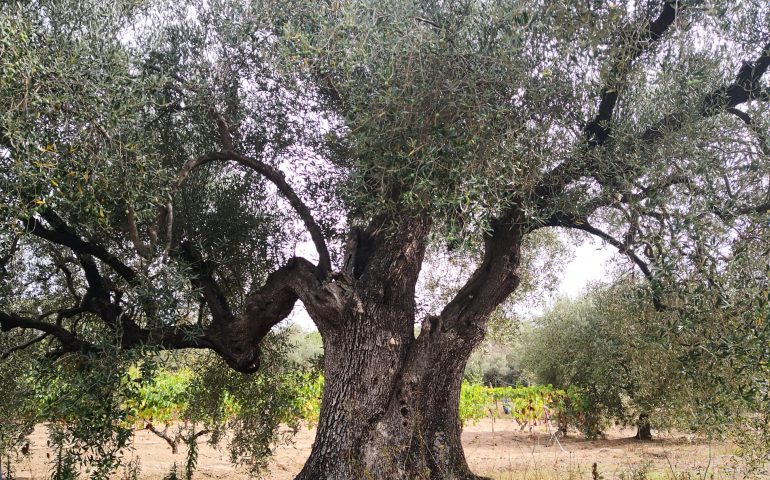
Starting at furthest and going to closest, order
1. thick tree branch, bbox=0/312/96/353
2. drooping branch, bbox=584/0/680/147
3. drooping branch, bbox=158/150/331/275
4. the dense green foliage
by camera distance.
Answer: thick tree branch, bbox=0/312/96/353
drooping branch, bbox=158/150/331/275
drooping branch, bbox=584/0/680/147
the dense green foliage

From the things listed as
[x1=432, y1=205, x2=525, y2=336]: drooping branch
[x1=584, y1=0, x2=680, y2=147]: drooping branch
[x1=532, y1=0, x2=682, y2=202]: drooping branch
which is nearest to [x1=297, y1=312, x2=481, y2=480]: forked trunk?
[x1=432, y1=205, x2=525, y2=336]: drooping branch

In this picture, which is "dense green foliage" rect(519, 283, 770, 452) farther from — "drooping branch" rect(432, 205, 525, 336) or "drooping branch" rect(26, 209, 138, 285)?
"drooping branch" rect(26, 209, 138, 285)

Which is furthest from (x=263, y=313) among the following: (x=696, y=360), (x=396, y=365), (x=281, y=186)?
(x=696, y=360)

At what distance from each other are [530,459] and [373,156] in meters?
10.9

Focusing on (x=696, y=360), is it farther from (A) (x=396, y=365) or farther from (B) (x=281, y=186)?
(B) (x=281, y=186)

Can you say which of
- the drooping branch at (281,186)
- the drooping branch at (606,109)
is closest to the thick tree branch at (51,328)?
the drooping branch at (281,186)

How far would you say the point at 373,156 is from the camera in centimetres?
654

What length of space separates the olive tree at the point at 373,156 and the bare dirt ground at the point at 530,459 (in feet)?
11.1

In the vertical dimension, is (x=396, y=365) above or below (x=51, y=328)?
below

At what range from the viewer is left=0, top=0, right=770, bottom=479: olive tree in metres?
6.01

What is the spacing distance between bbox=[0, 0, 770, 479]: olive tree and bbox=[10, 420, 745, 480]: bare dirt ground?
11.1 feet

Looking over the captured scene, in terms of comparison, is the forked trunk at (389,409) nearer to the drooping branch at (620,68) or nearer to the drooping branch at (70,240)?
the drooping branch at (70,240)

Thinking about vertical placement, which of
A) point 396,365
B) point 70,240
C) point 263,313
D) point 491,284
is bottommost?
point 396,365

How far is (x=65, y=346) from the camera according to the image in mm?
8570
